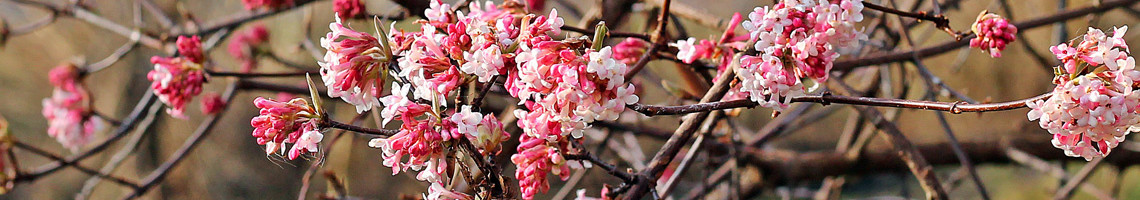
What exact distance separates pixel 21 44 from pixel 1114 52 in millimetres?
4405

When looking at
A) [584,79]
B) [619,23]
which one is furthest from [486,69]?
[619,23]

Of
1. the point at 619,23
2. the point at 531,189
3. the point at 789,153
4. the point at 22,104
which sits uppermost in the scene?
the point at 531,189

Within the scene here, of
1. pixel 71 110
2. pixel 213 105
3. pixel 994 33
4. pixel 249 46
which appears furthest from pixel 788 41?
pixel 249 46

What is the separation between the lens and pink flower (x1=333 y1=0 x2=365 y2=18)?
1147 millimetres

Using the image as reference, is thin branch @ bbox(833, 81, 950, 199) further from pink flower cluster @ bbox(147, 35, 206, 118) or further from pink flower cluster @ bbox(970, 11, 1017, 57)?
pink flower cluster @ bbox(147, 35, 206, 118)

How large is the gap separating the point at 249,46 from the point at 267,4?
64 centimetres

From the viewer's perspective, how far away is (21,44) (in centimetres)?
383

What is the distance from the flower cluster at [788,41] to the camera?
620 mm

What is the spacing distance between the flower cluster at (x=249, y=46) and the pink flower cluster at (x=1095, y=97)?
179cm

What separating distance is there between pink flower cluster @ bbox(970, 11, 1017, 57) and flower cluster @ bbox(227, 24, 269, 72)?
166 centimetres

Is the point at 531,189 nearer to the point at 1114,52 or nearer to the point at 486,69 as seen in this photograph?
the point at 486,69

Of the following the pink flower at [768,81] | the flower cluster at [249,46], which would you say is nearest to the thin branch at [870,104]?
the pink flower at [768,81]

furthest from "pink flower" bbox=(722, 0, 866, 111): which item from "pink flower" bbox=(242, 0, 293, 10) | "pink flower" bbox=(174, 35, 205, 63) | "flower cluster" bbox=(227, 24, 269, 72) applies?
"flower cluster" bbox=(227, 24, 269, 72)

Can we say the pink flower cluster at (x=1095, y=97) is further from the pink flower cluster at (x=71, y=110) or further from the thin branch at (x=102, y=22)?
the pink flower cluster at (x=71, y=110)
